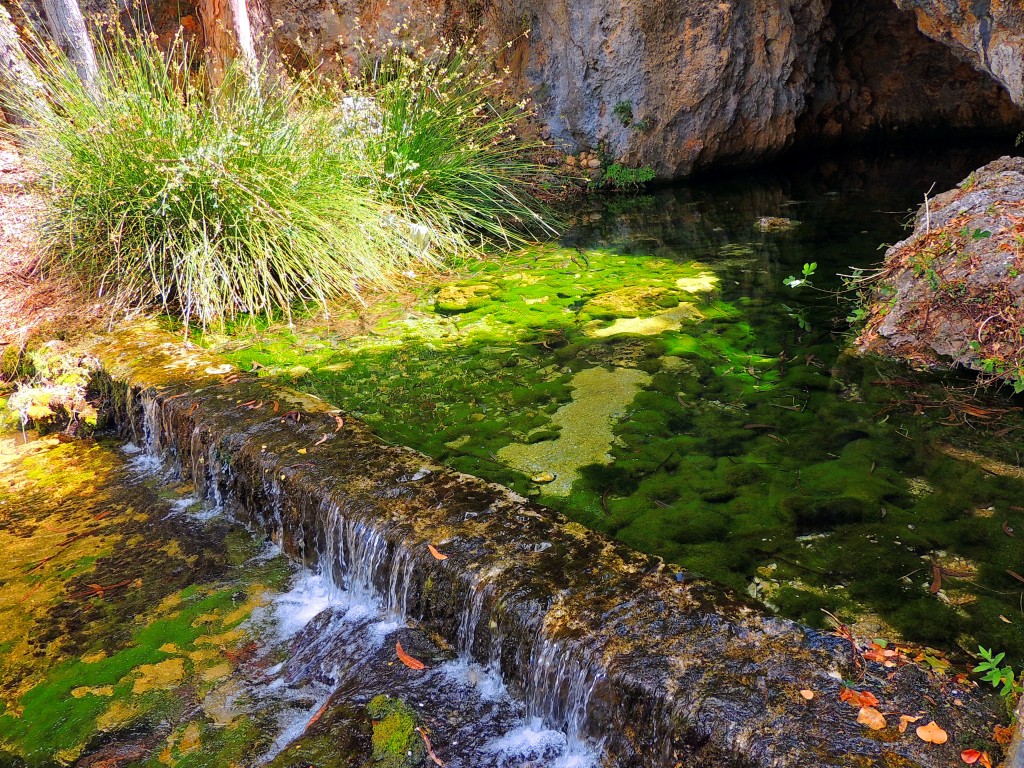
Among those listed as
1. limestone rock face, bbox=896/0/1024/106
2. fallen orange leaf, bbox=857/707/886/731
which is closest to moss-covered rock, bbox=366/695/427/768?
fallen orange leaf, bbox=857/707/886/731

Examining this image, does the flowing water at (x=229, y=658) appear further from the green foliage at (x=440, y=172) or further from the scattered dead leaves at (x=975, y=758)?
the green foliage at (x=440, y=172)

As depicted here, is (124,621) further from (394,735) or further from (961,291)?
(961,291)

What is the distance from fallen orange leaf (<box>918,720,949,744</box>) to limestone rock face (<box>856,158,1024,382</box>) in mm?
1704

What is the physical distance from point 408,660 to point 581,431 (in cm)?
114

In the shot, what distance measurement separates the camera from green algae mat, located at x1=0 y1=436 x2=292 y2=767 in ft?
5.56

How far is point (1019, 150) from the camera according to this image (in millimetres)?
7129

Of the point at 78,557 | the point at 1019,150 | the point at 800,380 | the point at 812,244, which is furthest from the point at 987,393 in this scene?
the point at 1019,150

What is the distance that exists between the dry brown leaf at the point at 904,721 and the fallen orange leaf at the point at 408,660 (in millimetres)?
1033

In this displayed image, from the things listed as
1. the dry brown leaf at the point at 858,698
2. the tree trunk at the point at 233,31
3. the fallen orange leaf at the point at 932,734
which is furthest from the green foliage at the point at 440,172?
the fallen orange leaf at the point at 932,734

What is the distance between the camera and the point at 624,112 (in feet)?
23.3

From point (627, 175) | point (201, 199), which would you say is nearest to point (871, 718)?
point (201, 199)

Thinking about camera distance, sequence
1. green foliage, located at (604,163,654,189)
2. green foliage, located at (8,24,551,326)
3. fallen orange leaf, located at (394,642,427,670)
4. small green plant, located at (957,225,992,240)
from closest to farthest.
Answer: fallen orange leaf, located at (394,642,427,670) < small green plant, located at (957,225,992,240) < green foliage, located at (8,24,551,326) < green foliage, located at (604,163,654,189)

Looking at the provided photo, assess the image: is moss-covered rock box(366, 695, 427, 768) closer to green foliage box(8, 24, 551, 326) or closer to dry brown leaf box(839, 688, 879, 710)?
dry brown leaf box(839, 688, 879, 710)

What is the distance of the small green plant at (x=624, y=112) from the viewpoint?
710 centimetres
